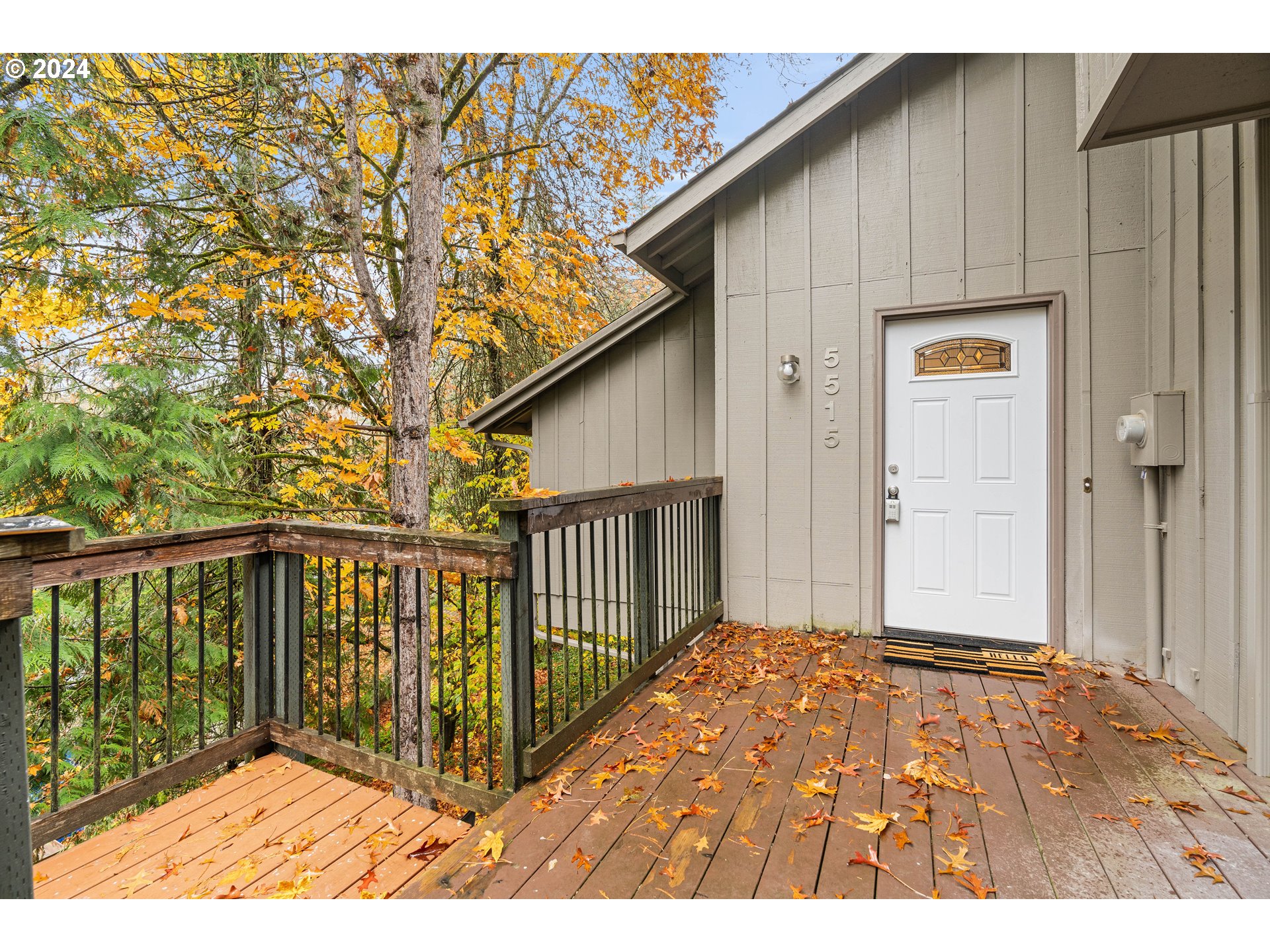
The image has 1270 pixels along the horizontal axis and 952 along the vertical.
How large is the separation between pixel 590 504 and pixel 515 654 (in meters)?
0.72

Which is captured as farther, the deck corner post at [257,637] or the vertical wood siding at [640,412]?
the vertical wood siding at [640,412]

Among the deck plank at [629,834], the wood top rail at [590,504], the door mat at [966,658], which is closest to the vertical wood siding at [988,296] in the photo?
the door mat at [966,658]

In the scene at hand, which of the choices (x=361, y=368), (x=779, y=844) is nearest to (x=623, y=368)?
(x=361, y=368)

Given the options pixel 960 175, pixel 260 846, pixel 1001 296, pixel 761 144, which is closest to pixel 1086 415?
pixel 1001 296

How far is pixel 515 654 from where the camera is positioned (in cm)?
209

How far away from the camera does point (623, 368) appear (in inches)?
203

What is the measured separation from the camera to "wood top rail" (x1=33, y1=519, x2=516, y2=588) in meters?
1.95

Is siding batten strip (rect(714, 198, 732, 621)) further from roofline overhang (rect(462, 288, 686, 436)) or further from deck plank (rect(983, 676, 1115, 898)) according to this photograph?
deck plank (rect(983, 676, 1115, 898))

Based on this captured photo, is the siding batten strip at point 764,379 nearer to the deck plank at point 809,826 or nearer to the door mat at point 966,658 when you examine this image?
the door mat at point 966,658

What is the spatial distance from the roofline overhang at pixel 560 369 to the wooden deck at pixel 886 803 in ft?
10.3

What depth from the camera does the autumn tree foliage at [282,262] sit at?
4.12m

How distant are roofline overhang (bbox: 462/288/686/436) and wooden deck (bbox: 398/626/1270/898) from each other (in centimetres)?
315

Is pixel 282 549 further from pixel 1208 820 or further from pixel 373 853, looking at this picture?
pixel 1208 820
